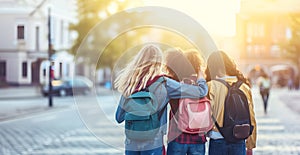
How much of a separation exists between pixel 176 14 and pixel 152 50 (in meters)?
0.40

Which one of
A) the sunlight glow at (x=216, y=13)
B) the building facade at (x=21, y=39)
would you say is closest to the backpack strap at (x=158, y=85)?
the sunlight glow at (x=216, y=13)

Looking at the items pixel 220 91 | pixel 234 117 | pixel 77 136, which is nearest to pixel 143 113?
pixel 220 91

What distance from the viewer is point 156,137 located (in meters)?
4.76

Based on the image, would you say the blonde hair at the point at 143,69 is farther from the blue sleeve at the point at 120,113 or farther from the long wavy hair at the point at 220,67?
the long wavy hair at the point at 220,67

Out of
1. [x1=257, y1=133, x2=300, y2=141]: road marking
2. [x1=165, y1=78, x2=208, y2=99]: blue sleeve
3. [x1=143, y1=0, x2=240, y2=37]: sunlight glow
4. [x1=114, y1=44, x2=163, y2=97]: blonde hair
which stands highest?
[x1=143, y1=0, x2=240, y2=37]: sunlight glow

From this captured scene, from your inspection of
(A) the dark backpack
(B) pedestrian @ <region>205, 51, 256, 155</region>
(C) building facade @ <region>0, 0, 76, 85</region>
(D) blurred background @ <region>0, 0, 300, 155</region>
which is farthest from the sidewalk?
(A) the dark backpack

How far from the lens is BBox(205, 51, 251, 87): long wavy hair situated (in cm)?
504

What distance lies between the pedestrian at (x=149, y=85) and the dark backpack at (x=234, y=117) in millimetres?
404

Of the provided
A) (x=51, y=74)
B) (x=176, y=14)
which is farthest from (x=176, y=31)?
(x=51, y=74)

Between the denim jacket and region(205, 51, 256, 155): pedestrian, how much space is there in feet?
0.85

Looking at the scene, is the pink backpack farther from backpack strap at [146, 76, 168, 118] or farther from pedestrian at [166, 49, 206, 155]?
backpack strap at [146, 76, 168, 118]

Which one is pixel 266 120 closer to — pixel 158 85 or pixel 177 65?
pixel 177 65

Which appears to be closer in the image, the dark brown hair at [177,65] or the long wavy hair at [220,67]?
the dark brown hair at [177,65]

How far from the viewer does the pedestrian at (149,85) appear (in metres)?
4.68
